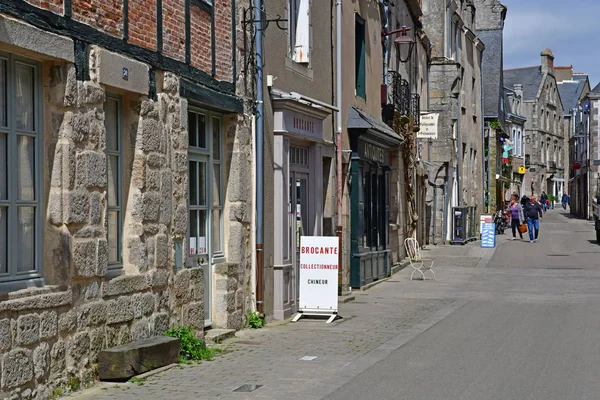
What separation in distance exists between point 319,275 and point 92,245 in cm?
549

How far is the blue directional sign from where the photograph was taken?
32938 mm

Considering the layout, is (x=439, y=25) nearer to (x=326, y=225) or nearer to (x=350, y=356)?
(x=326, y=225)

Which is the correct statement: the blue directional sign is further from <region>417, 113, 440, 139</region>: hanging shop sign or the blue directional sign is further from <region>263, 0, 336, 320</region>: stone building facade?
<region>263, 0, 336, 320</region>: stone building facade

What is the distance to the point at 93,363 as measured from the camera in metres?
8.70

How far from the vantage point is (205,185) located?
11.9 meters

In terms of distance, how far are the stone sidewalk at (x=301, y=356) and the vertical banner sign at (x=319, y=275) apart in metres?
0.21

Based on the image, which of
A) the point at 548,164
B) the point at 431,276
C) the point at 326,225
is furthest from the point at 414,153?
the point at 548,164

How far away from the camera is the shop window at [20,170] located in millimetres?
7625

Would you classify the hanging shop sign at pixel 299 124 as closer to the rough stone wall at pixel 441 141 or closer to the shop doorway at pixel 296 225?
the shop doorway at pixel 296 225

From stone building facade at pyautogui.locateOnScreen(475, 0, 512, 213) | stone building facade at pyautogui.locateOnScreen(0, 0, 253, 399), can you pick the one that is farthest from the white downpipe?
stone building facade at pyautogui.locateOnScreen(475, 0, 512, 213)

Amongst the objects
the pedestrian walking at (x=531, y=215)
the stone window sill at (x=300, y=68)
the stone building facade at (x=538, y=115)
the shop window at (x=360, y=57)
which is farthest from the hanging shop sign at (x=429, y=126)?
the stone building facade at (x=538, y=115)

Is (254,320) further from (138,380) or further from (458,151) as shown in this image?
(458,151)

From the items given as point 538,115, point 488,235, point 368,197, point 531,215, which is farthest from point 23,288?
point 538,115

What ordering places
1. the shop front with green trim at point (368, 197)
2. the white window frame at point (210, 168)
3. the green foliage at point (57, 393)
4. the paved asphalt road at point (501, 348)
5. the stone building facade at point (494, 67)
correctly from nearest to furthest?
the green foliage at point (57, 393), the paved asphalt road at point (501, 348), the white window frame at point (210, 168), the shop front with green trim at point (368, 197), the stone building facade at point (494, 67)
